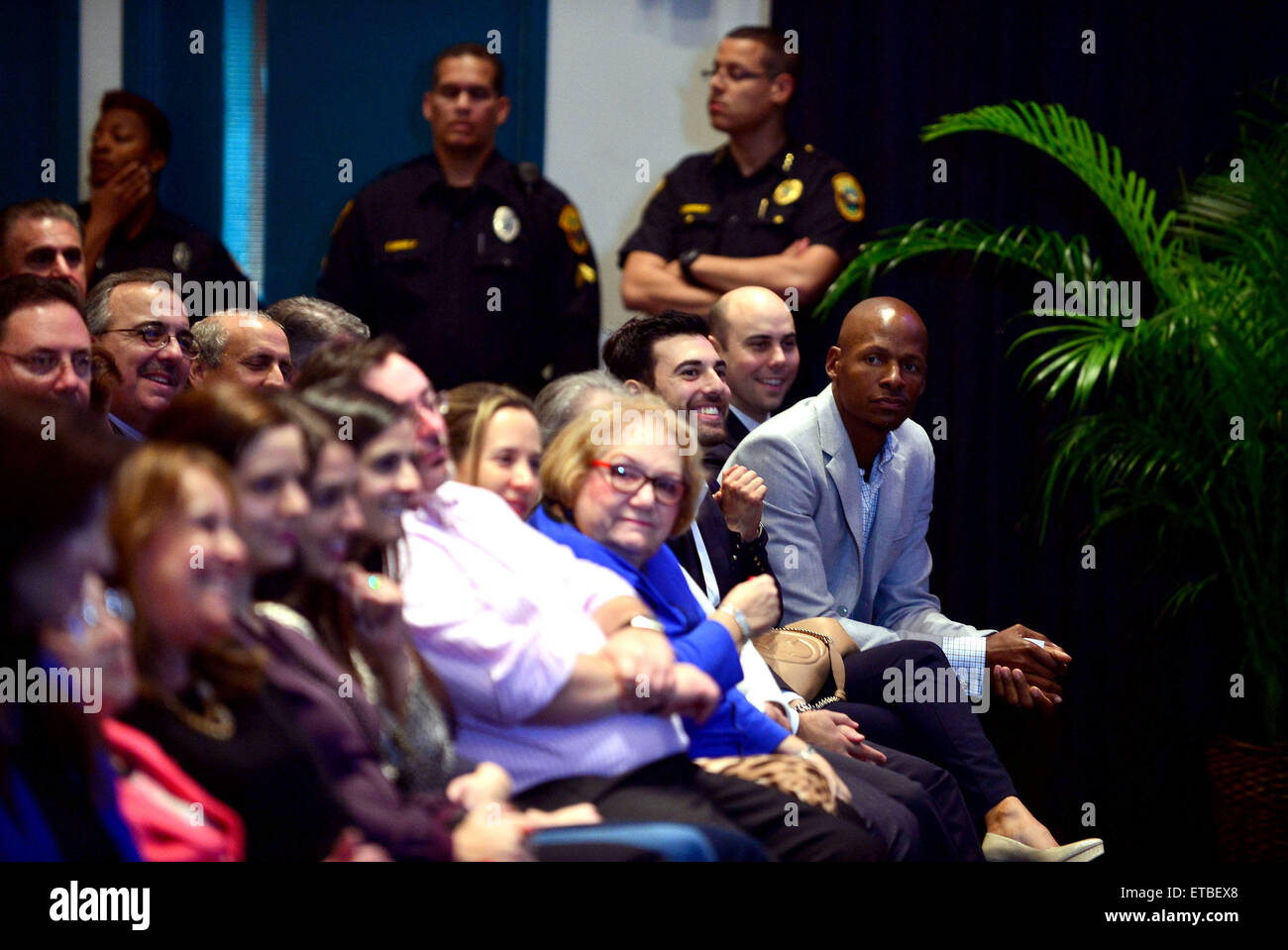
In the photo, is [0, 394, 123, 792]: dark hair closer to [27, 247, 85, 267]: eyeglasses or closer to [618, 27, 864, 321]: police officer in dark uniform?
[27, 247, 85, 267]: eyeglasses

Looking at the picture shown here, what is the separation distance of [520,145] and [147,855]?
3.35 meters

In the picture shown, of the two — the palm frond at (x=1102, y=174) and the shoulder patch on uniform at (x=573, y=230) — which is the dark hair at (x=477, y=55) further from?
the palm frond at (x=1102, y=174)

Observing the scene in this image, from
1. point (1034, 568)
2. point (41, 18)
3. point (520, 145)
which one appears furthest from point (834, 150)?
point (41, 18)

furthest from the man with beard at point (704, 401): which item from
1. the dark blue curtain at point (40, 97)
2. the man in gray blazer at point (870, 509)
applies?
the dark blue curtain at point (40, 97)

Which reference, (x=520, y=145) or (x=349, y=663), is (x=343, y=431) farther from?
(x=520, y=145)

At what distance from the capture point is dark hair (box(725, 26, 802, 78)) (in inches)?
155

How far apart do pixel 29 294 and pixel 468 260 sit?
64.7 inches

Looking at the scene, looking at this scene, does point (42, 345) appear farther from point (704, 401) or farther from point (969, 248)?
point (969, 248)

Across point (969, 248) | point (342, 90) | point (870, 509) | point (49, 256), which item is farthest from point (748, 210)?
point (49, 256)

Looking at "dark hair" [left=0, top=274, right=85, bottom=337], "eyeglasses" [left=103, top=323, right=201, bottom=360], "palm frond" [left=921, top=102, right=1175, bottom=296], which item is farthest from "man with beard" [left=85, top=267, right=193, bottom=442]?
"palm frond" [left=921, top=102, right=1175, bottom=296]

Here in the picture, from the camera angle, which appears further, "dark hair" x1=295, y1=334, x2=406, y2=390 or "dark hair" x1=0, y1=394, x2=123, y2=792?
"dark hair" x1=295, y1=334, x2=406, y2=390

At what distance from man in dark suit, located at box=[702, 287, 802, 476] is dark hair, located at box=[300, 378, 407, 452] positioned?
1713mm
